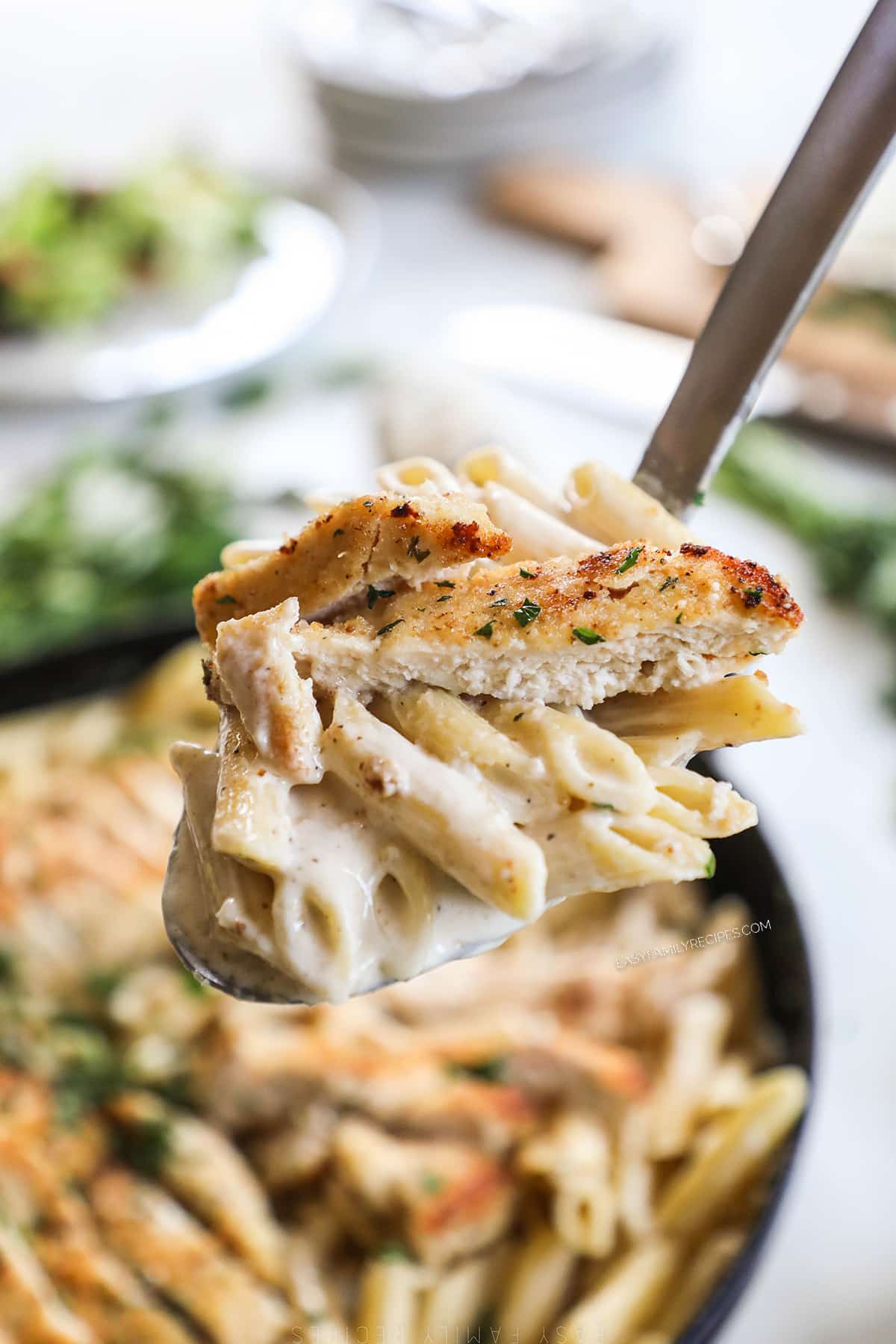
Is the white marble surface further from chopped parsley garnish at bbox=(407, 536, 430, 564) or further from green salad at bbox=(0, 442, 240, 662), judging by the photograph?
chopped parsley garnish at bbox=(407, 536, 430, 564)

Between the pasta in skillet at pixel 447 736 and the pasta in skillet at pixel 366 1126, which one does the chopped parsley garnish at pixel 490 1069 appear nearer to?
the pasta in skillet at pixel 366 1126

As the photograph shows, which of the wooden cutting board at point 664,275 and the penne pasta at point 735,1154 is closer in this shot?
the penne pasta at point 735,1154

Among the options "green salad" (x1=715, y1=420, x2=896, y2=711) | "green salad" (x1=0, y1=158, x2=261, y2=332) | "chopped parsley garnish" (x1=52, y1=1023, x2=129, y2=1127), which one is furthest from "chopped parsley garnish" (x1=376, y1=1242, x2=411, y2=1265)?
"green salad" (x1=0, y1=158, x2=261, y2=332)

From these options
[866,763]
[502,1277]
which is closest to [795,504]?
[866,763]

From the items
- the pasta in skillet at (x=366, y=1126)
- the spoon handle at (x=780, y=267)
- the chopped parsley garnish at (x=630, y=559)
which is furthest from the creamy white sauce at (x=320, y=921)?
the pasta in skillet at (x=366, y=1126)

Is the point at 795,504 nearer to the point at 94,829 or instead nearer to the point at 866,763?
the point at 866,763

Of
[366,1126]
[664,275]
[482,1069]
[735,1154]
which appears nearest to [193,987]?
[366,1126]
